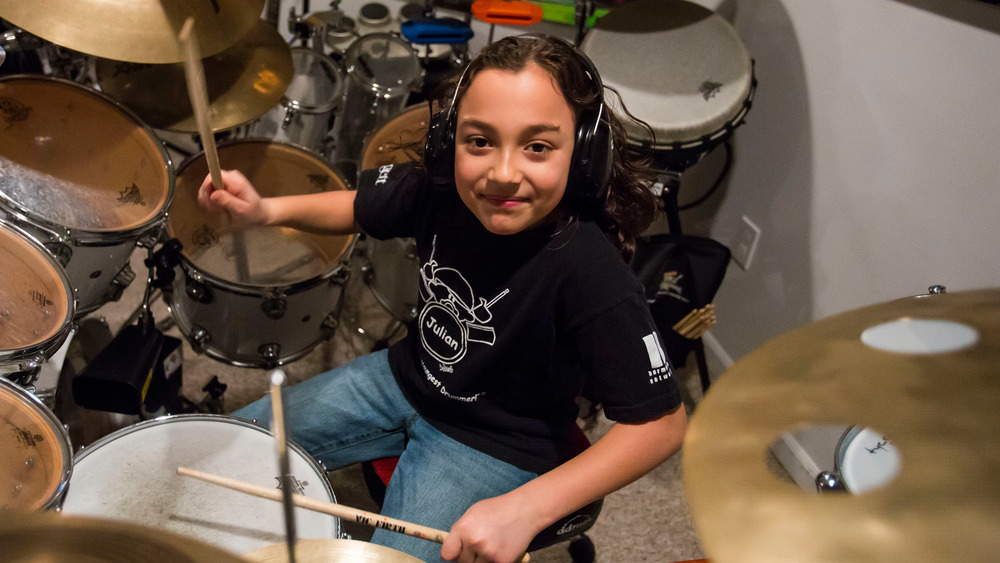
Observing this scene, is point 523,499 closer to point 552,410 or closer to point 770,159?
point 552,410

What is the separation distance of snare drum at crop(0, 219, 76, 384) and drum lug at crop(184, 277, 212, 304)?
235 millimetres

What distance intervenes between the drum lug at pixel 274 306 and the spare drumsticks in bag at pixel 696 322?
80 cm

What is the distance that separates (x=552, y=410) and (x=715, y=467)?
0.55 metres

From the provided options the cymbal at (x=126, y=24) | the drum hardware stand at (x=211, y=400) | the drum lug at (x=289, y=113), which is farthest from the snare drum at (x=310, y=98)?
the drum hardware stand at (x=211, y=400)

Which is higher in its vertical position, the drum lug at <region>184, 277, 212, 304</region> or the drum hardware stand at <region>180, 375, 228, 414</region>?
the drum lug at <region>184, 277, 212, 304</region>

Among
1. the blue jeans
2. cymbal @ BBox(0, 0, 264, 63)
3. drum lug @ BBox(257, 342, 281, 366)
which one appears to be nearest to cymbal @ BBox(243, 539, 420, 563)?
the blue jeans

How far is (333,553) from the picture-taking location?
1.98 feet

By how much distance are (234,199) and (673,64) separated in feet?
2.93

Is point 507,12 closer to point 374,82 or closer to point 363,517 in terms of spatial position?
point 374,82

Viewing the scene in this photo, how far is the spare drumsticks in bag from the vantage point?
1426mm

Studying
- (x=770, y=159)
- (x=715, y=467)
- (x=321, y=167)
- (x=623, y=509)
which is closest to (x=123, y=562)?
(x=715, y=467)

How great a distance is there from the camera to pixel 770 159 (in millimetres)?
1461

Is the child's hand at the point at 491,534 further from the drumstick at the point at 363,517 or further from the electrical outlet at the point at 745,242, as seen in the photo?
the electrical outlet at the point at 745,242

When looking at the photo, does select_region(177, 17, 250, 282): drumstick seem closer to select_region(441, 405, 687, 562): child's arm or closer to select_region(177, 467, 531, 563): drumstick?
select_region(177, 467, 531, 563): drumstick
